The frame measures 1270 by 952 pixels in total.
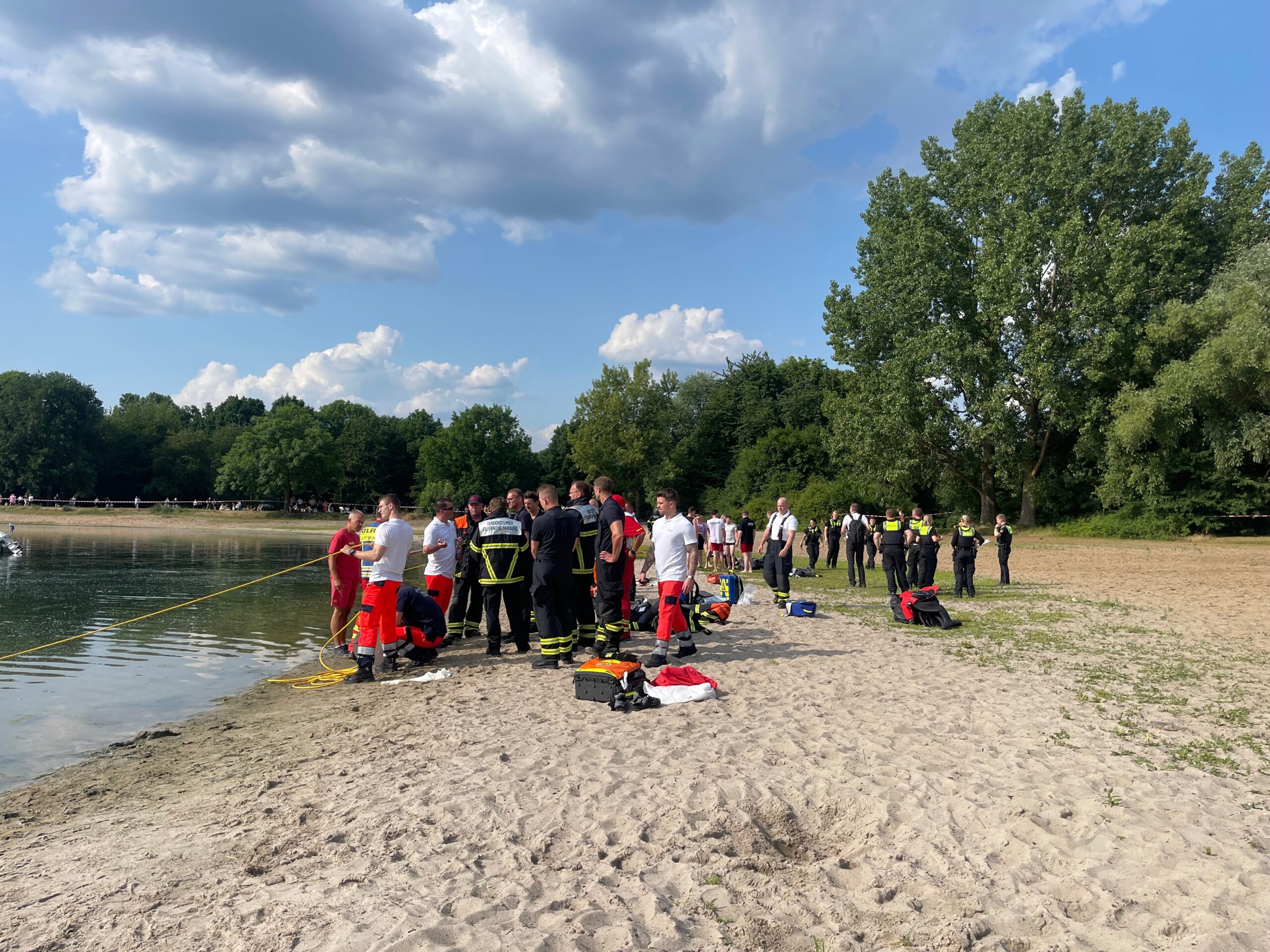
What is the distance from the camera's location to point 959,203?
3559cm

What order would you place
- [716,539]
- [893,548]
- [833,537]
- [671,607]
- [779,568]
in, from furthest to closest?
[833,537] < [716,539] < [893,548] < [779,568] < [671,607]

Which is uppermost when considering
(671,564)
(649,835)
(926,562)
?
(671,564)

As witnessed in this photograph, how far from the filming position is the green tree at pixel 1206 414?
2789 centimetres

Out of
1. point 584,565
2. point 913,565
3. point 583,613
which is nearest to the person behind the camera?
point 584,565

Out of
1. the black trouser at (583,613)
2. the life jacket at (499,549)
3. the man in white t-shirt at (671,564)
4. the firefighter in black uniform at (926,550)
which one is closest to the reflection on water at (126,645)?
the life jacket at (499,549)

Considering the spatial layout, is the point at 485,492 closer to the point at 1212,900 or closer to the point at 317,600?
the point at 317,600

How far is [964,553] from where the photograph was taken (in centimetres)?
1644

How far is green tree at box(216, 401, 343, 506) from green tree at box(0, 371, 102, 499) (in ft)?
53.5

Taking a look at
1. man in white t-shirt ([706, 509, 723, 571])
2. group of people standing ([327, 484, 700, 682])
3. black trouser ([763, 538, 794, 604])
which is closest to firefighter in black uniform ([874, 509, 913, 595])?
black trouser ([763, 538, 794, 604])

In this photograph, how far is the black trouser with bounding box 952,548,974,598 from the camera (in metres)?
16.5

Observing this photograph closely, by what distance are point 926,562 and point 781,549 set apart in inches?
149

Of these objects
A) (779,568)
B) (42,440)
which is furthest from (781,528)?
(42,440)

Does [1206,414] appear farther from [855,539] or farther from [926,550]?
[926,550]

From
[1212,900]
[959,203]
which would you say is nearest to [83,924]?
[1212,900]
